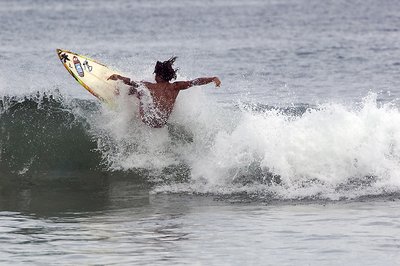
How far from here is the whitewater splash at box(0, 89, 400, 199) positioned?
14633 millimetres

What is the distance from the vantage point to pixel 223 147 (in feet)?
50.4

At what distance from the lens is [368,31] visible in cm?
4169

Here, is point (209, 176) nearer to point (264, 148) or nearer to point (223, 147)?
point (223, 147)

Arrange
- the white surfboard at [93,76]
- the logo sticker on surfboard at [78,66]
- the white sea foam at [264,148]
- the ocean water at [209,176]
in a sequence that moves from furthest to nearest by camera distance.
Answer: the logo sticker on surfboard at [78,66]
the white surfboard at [93,76]
the white sea foam at [264,148]
the ocean water at [209,176]

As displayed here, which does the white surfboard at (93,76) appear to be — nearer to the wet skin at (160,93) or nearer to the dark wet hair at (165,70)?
the wet skin at (160,93)

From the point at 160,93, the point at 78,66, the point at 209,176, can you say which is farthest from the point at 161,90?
the point at 78,66

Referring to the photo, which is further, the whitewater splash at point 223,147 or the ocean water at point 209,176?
the whitewater splash at point 223,147

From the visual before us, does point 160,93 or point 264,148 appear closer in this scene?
point 264,148

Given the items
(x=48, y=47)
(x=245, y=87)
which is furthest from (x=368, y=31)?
(x=245, y=87)

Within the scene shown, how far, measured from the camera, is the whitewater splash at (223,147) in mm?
14633

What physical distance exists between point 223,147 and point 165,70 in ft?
4.71

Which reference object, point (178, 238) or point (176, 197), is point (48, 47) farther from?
point (178, 238)

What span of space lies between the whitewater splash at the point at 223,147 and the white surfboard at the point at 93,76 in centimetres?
27

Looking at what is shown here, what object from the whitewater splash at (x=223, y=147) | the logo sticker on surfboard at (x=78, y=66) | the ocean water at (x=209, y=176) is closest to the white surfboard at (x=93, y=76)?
the logo sticker on surfboard at (x=78, y=66)
